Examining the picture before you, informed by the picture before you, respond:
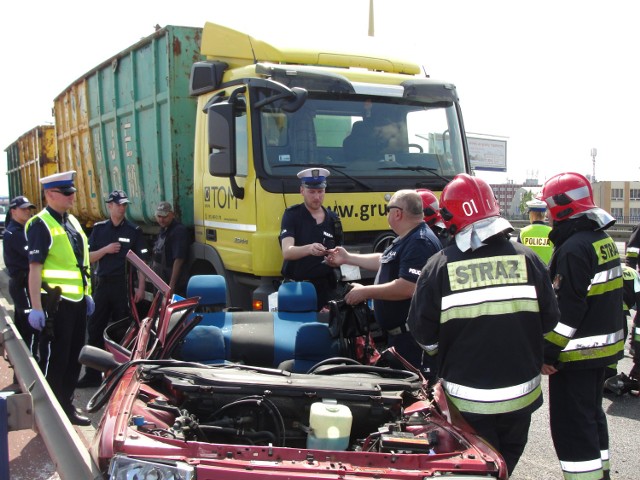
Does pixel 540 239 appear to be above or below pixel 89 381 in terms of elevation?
above

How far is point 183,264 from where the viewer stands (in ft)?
21.0

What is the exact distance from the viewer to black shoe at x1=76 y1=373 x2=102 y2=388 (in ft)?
20.3

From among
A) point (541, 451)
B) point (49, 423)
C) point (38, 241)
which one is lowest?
point (541, 451)

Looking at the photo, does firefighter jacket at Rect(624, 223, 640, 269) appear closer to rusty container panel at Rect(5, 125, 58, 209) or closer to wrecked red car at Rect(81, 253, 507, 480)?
wrecked red car at Rect(81, 253, 507, 480)

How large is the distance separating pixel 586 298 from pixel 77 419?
3.91m

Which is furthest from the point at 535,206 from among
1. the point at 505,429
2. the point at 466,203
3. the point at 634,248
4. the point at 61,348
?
the point at 61,348

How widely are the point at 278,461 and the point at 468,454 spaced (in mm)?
717

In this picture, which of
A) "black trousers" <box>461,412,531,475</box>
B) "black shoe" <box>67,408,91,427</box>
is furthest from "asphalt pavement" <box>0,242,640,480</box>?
"black trousers" <box>461,412,531,475</box>

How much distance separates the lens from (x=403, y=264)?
3.82m

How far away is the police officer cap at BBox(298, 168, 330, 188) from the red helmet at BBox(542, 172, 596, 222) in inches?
74.9

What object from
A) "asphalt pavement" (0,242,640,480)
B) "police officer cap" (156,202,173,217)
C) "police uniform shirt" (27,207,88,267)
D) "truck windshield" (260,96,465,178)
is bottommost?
"asphalt pavement" (0,242,640,480)

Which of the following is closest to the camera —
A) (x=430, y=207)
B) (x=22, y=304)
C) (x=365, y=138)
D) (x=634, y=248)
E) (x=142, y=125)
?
(x=430, y=207)

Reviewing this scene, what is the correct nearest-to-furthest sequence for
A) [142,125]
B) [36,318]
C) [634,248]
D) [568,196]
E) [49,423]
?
[49,423] < [568,196] < [36,318] < [634,248] < [142,125]

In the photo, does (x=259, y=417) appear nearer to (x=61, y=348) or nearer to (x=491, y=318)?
(x=491, y=318)
